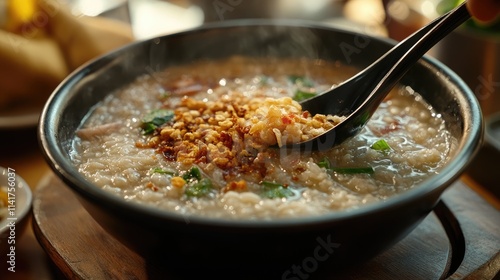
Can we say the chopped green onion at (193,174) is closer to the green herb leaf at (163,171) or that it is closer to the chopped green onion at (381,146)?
the green herb leaf at (163,171)

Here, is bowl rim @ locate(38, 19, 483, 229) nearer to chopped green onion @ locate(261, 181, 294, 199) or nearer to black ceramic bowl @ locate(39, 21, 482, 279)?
black ceramic bowl @ locate(39, 21, 482, 279)

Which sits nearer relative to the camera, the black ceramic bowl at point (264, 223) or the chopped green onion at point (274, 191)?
the black ceramic bowl at point (264, 223)

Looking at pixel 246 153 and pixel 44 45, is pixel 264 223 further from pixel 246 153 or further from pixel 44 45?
pixel 44 45

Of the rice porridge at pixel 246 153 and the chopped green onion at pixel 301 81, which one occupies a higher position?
the rice porridge at pixel 246 153

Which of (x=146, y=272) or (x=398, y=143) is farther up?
(x=398, y=143)

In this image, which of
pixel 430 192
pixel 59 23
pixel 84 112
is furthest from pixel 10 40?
pixel 430 192

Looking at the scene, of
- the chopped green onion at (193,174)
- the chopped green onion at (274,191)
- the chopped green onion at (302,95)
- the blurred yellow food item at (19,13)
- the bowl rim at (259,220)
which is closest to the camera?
the bowl rim at (259,220)

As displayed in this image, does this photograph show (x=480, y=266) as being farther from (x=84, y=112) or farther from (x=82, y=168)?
(x=84, y=112)

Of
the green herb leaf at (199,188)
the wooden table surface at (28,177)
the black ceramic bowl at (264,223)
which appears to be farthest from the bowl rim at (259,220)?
the wooden table surface at (28,177)
